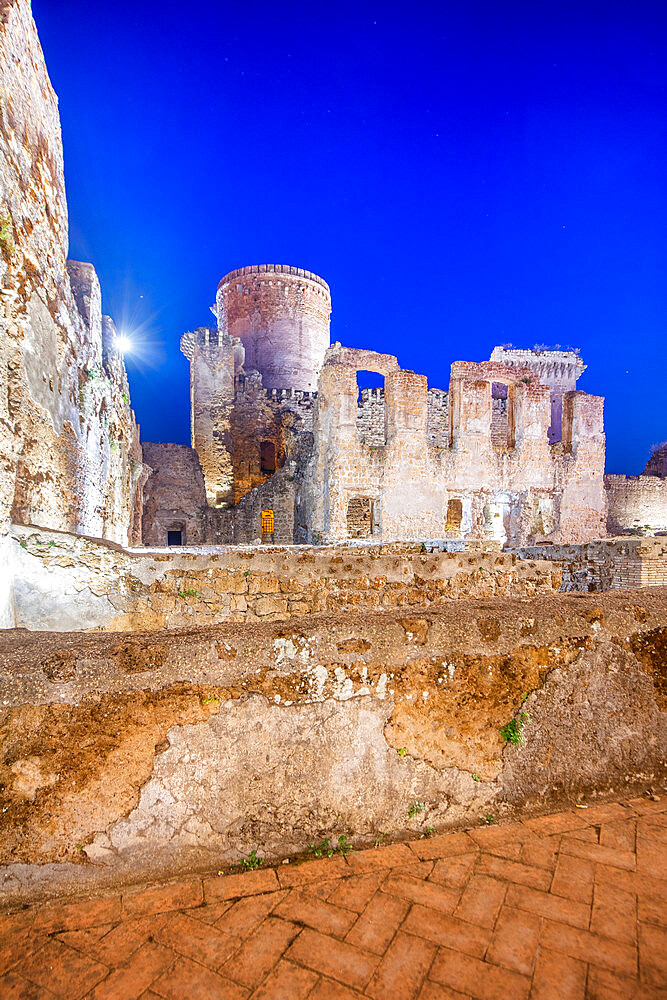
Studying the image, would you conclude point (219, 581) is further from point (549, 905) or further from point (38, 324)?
point (549, 905)

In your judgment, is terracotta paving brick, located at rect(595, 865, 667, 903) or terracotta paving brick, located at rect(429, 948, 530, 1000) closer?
terracotta paving brick, located at rect(429, 948, 530, 1000)

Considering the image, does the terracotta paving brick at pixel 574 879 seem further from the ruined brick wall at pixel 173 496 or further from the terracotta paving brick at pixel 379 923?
the ruined brick wall at pixel 173 496

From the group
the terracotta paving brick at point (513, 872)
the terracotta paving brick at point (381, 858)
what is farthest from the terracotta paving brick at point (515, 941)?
the terracotta paving brick at point (381, 858)

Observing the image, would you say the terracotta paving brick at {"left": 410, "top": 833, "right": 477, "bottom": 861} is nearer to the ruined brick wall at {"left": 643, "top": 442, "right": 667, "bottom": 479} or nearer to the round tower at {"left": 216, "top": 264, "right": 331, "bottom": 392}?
the round tower at {"left": 216, "top": 264, "right": 331, "bottom": 392}

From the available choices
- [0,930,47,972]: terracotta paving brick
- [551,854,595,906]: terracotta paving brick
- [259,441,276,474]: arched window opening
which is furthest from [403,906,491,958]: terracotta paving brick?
[259,441,276,474]: arched window opening

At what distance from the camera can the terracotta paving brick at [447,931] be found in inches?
52.6

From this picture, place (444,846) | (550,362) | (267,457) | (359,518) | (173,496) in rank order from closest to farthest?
(444,846), (359,518), (173,496), (267,457), (550,362)

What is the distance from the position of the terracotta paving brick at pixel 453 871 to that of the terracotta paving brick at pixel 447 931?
14 cm

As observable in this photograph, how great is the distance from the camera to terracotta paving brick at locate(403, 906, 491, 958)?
4.38 feet

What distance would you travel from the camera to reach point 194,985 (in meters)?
1.21

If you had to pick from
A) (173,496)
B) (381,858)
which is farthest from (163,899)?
(173,496)

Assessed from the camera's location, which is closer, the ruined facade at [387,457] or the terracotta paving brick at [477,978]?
the terracotta paving brick at [477,978]

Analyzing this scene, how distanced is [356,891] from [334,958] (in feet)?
0.79

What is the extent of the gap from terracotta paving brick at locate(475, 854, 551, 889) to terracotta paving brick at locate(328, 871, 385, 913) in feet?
1.28
